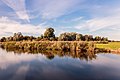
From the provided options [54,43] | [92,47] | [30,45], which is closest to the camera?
[92,47]

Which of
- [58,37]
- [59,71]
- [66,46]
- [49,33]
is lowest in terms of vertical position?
[59,71]

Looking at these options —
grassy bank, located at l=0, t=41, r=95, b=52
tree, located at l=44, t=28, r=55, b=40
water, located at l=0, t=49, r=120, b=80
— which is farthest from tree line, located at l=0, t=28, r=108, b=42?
water, located at l=0, t=49, r=120, b=80

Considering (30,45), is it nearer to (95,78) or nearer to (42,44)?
(42,44)

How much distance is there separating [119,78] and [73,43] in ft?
85.4

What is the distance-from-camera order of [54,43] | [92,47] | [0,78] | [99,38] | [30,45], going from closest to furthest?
[0,78] → [92,47] → [54,43] → [30,45] → [99,38]

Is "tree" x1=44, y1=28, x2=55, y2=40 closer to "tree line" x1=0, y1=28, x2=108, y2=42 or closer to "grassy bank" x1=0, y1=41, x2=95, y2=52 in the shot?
"tree line" x1=0, y1=28, x2=108, y2=42

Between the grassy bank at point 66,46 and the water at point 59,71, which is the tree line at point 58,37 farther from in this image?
the water at point 59,71

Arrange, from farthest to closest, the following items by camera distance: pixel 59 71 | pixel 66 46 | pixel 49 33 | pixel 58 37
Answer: pixel 58 37 < pixel 49 33 < pixel 66 46 < pixel 59 71

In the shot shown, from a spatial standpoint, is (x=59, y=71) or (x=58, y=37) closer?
(x=59, y=71)

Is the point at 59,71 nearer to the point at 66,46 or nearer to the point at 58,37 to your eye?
the point at 66,46

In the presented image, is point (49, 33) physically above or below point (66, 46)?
above

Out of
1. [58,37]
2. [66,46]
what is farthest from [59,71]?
[58,37]

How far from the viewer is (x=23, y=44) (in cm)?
4884

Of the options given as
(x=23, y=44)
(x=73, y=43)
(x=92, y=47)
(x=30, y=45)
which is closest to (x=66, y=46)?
(x=73, y=43)
